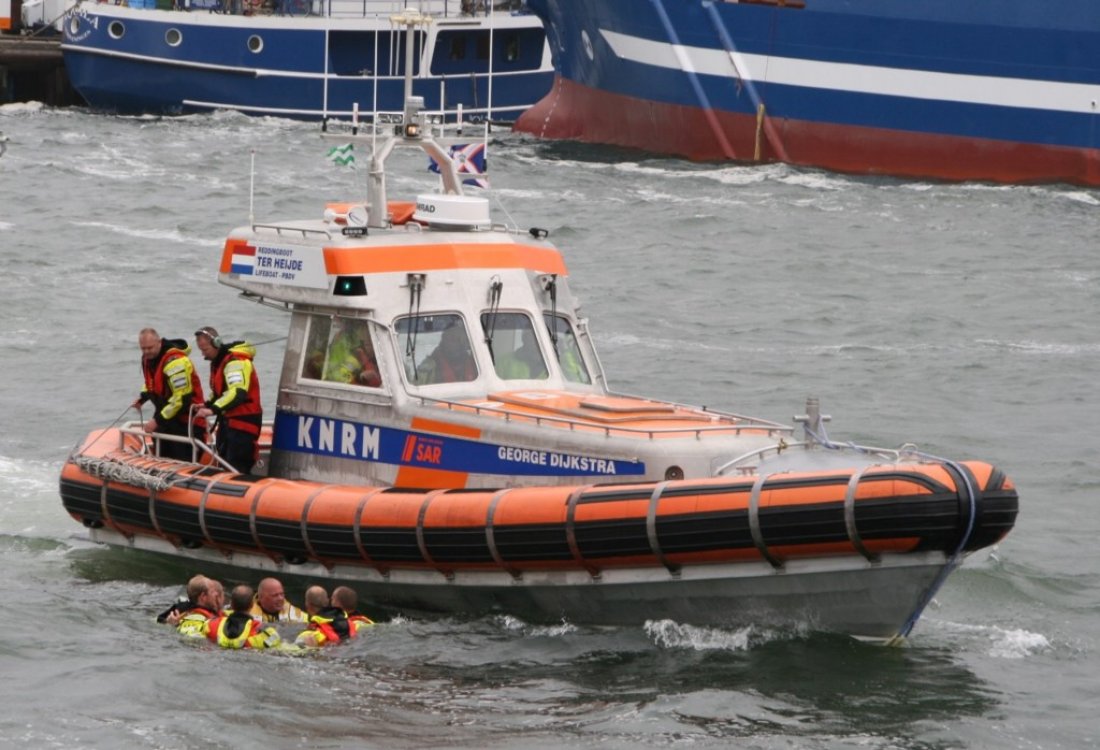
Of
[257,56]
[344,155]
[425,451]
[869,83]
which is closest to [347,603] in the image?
[425,451]

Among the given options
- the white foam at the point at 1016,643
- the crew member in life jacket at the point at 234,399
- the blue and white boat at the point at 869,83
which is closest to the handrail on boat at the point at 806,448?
the white foam at the point at 1016,643

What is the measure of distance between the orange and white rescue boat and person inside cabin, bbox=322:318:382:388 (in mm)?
13

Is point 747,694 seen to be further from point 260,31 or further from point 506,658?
point 260,31

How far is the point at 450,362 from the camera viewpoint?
43.0ft

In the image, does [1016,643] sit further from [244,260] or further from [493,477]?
[244,260]

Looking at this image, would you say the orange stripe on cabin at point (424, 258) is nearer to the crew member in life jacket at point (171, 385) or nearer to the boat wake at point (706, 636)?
the crew member in life jacket at point (171, 385)

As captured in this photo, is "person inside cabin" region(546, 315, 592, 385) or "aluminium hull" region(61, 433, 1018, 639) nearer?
"aluminium hull" region(61, 433, 1018, 639)

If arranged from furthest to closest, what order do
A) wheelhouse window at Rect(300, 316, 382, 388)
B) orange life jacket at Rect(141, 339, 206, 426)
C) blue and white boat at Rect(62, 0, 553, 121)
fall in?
→ blue and white boat at Rect(62, 0, 553, 121) → orange life jacket at Rect(141, 339, 206, 426) → wheelhouse window at Rect(300, 316, 382, 388)

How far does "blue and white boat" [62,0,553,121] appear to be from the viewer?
A: 144ft

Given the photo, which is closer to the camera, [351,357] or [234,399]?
[351,357]

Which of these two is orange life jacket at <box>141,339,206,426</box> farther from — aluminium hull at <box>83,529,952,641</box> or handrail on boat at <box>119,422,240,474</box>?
aluminium hull at <box>83,529,952,641</box>

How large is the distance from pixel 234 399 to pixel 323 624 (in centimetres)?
188

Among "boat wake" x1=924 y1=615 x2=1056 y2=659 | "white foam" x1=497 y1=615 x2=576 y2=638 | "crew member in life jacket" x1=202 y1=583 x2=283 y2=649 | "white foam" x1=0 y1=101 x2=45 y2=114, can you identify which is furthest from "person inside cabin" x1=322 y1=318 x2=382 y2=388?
"white foam" x1=0 y1=101 x2=45 y2=114

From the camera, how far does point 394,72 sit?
145 feet
